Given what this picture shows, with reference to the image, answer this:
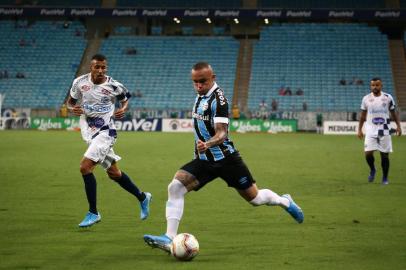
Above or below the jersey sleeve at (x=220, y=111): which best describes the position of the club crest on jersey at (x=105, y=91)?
above

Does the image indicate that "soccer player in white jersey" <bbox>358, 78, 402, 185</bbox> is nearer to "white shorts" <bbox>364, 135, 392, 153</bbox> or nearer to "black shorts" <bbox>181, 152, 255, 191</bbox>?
"white shorts" <bbox>364, 135, 392, 153</bbox>

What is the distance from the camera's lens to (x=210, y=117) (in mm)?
7684

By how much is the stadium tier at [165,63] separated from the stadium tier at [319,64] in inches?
101

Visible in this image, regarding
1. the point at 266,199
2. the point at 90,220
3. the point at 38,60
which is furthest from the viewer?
the point at 38,60

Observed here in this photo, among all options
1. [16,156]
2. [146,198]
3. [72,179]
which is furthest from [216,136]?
[16,156]

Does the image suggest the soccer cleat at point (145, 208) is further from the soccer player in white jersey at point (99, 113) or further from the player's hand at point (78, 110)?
the player's hand at point (78, 110)

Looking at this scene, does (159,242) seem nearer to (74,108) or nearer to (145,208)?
(145,208)

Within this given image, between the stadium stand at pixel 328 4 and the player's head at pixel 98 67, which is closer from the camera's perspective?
the player's head at pixel 98 67

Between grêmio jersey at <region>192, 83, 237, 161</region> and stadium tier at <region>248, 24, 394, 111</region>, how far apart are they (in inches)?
1688

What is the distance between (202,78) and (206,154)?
83 centimetres

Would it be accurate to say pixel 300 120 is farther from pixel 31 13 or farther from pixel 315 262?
pixel 315 262

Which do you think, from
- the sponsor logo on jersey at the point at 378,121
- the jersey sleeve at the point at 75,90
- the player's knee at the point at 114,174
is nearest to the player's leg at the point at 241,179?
the player's knee at the point at 114,174

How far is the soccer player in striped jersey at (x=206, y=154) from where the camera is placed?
753 cm

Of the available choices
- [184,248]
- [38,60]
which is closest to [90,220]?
[184,248]
